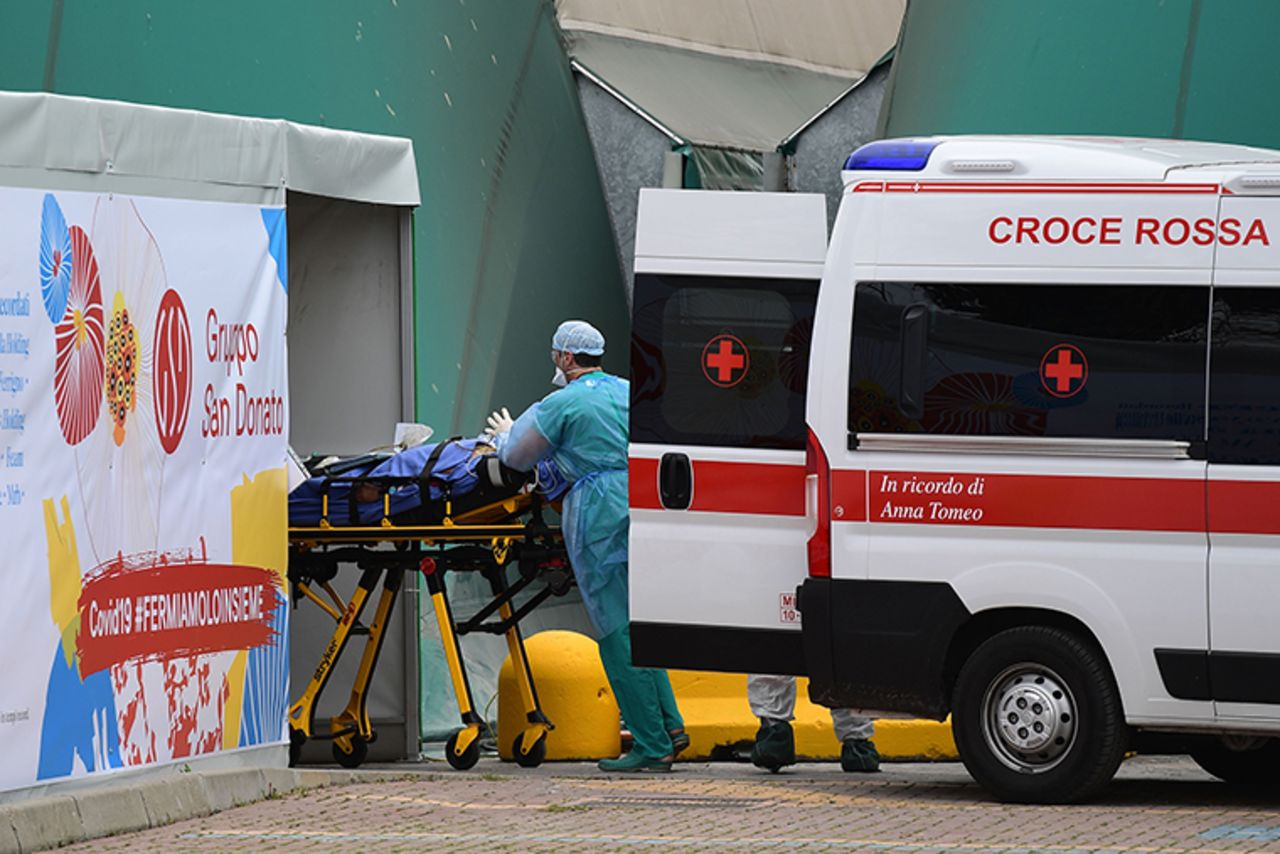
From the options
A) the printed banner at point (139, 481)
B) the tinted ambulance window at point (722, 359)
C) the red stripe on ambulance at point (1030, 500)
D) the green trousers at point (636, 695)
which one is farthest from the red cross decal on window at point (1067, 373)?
the printed banner at point (139, 481)

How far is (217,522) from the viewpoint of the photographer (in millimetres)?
10562

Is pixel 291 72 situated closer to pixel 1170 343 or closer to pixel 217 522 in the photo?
pixel 217 522

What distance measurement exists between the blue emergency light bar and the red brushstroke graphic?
3057mm

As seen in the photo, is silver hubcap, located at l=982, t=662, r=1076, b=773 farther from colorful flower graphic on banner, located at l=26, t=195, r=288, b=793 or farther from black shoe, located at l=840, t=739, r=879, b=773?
colorful flower graphic on banner, located at l=26, t=195, r=288, b=793

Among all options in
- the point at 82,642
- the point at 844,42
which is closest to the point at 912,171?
the point at 82,642

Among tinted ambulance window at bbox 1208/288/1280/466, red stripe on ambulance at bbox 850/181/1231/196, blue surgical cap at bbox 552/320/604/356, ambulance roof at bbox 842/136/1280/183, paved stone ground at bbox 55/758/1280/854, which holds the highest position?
ambulance roof at bbox 842/136/1280/183

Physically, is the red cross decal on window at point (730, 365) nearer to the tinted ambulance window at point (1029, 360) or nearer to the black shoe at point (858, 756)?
the tinted ambulance window at point (1029, 360)

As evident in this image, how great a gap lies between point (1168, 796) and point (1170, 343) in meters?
Result: 2.03

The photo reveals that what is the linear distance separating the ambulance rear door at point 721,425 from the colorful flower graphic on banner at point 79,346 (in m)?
2.24

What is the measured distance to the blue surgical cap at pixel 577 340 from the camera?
1203 cm

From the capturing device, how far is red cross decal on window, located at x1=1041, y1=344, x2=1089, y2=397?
988 centimetres

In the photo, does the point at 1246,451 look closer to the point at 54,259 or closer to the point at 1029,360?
the point at 1029,360

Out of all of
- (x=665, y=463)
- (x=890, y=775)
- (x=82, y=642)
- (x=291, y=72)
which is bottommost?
(x=890, y=775)

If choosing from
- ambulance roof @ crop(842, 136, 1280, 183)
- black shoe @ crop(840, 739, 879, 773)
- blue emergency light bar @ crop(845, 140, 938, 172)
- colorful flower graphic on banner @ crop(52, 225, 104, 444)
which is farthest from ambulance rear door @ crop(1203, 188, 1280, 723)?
colorful flower graphic on banner @ crop(52, 225, 104, 444)
